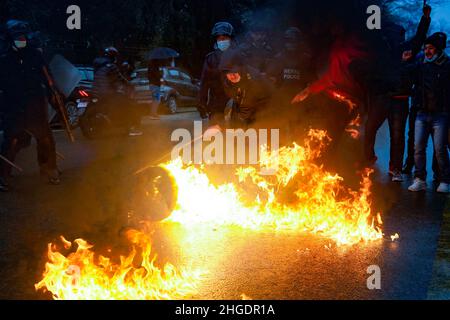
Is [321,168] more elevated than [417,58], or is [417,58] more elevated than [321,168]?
[417,58]

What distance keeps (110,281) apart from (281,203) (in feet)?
9.18

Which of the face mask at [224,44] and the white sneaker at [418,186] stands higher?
the face mask at [224,44]

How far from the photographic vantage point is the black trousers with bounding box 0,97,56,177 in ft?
23.7

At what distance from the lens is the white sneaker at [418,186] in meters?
7.25

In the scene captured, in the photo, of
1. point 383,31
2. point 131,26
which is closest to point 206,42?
point 131,26

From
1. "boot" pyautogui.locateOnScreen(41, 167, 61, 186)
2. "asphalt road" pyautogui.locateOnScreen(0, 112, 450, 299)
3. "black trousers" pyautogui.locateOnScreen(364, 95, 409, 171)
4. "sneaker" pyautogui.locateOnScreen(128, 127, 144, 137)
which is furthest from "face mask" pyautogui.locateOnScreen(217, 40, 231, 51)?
"sneaker" pyautogui.locateOnScreen(128, 127, 144, 137)

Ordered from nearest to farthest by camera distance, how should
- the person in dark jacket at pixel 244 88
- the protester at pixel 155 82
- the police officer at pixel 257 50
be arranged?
1. the person in dark jacket at pixel 244 88
2. the police officer at pixel 257 50
3. the protester at pixel 155 82

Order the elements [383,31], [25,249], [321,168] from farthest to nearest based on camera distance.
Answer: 1. [383,31]
2. [321,168]
3. [25,249]

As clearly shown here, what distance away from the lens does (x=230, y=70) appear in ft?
21.0

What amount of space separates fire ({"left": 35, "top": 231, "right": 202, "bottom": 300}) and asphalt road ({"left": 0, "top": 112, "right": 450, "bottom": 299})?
14 centimetres

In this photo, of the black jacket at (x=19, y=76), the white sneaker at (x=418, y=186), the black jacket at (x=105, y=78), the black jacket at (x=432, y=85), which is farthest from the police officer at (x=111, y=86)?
the white sneaker at (x=418, y=186)

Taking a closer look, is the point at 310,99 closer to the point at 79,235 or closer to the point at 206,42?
the point at 79,235

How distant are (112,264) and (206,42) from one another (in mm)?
24244

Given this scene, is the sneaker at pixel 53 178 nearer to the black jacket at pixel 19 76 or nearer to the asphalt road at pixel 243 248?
the asphalt road at pixel 243 248
